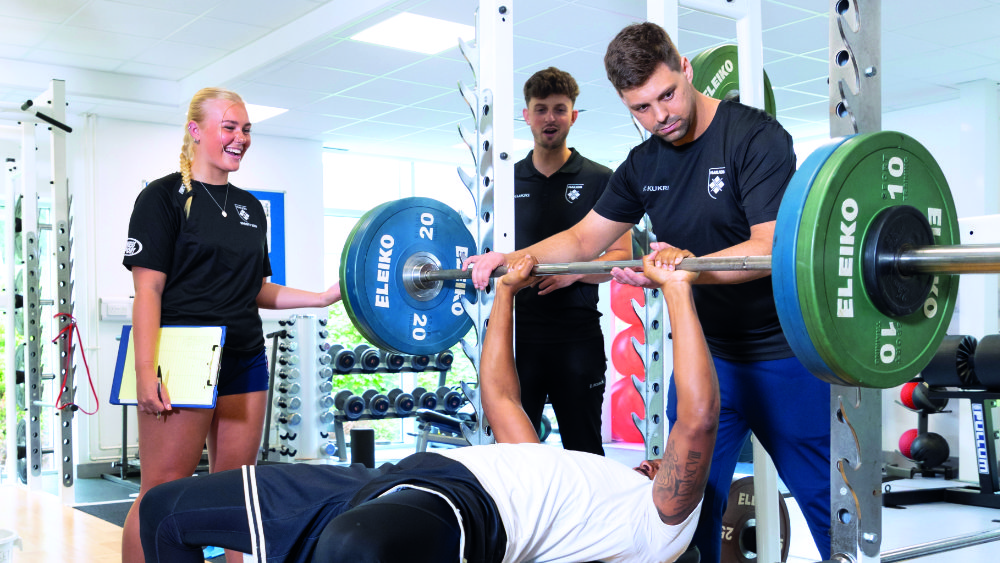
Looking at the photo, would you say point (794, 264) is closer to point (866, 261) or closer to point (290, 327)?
point (866, 261)

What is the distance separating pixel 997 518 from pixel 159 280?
475cm

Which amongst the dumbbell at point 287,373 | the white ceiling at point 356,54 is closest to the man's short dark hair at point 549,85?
the white ceiling at point 356,54

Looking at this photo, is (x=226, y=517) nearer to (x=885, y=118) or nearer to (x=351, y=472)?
(x=351, y=472)

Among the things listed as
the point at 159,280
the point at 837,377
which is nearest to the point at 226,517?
the point at 159,280

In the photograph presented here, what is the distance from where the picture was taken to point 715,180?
1.88 meters

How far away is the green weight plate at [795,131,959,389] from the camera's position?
1.35m

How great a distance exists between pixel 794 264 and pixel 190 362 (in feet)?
4.89

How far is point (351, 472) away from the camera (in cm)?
167

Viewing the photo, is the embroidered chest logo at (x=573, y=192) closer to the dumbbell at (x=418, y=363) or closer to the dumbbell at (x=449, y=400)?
the dumbbell at (x=418, y=363)

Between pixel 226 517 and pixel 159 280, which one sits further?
pixel 159 280

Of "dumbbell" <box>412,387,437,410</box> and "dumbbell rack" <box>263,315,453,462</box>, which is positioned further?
"dumbbell" <box>412,387,437,410</box>

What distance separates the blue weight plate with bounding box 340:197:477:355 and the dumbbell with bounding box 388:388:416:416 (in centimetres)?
461

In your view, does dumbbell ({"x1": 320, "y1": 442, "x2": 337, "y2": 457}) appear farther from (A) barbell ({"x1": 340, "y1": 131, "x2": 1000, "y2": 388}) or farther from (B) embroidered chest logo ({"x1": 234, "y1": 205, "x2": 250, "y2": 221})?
(A) barbell ({"x1": 340, "y1": 131, "x2": 1000, "y2": 388})

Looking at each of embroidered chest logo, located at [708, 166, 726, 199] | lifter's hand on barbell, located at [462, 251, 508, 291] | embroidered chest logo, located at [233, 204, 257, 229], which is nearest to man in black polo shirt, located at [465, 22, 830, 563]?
embroidered chest logo, located at [708, 166, 726, 199]
